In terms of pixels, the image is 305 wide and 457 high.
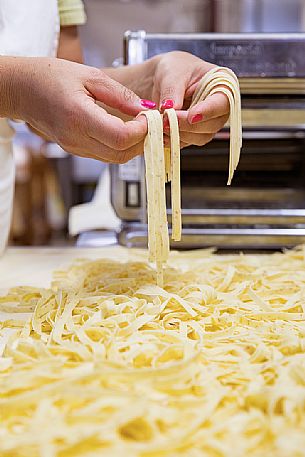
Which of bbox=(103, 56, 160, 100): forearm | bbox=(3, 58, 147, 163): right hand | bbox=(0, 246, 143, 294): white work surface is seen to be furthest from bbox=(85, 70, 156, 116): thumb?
bbox=(0, 246, 143, 294): white work surface

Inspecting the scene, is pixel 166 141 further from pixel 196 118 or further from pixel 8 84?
pixel 8 84

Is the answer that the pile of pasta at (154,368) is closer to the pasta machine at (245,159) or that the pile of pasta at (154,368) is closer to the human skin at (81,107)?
the human skin at (81,107)

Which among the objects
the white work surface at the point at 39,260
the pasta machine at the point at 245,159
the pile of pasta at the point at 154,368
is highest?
the pasta machine at the point at 245,159

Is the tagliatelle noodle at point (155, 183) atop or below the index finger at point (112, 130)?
below

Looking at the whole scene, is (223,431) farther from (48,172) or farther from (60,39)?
(48,172)

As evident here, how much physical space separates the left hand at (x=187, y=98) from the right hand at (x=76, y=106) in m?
0.08

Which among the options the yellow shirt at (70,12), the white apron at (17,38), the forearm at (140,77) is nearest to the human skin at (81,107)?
the forearm at (140,77)

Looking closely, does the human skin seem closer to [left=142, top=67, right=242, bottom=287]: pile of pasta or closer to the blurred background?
[left=142, top=67, right=242, bottom=287]: pile of pasta

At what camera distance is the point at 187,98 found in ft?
3.53

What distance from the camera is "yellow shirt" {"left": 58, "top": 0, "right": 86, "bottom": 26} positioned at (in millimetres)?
1335

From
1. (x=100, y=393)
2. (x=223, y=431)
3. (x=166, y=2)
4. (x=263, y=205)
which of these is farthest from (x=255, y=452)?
(x=166, y=2)

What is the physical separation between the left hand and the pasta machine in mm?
271

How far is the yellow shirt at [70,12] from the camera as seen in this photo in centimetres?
133

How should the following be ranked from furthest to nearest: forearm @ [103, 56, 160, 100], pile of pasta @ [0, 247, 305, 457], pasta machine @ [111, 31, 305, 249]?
pasta machine @ [111, 31, 305, 249]
forearm @ [103, 56, 160, 100]
pile of pasta @ [0, 247, 305, 457]
